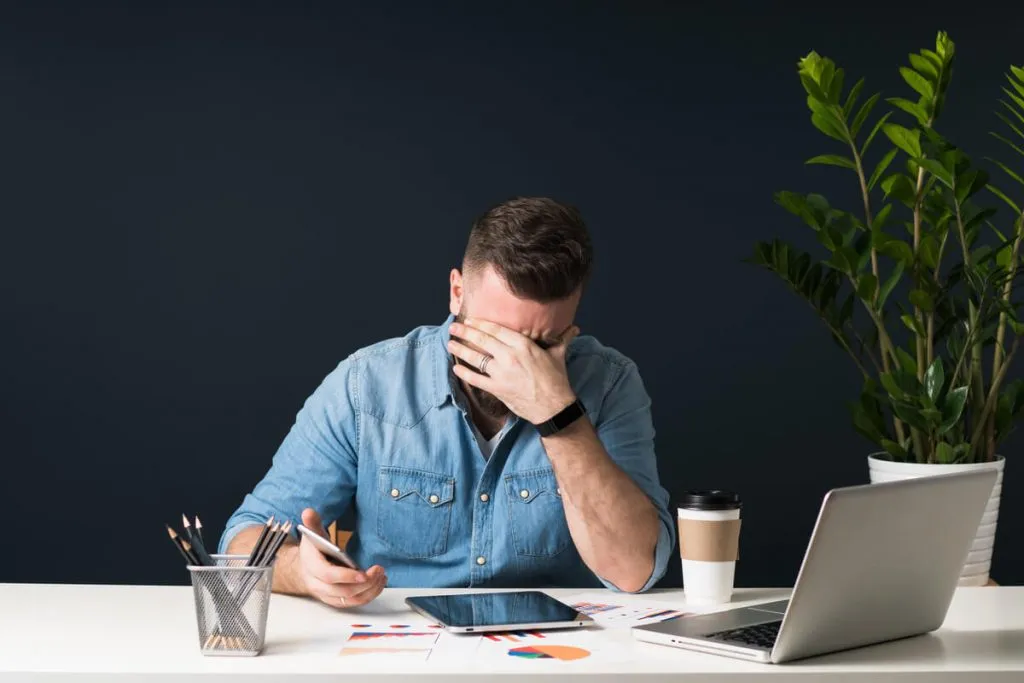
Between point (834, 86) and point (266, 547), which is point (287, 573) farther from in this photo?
point (834, 86)

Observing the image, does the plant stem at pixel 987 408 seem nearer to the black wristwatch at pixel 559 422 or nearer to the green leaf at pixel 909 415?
the green leaf at pixel 909 415

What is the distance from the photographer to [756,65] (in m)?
3.32

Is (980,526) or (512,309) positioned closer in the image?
(512,309)

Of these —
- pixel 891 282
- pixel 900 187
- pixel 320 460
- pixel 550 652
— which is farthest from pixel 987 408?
pixel 550 652

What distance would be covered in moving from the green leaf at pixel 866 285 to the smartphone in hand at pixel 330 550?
1493mm

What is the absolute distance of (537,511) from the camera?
2.00 meters

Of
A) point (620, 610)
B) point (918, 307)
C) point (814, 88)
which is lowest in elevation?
point (620, 610)

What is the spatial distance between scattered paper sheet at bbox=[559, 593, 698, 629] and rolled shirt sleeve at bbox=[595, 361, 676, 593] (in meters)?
0.25

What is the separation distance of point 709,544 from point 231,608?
691 mm

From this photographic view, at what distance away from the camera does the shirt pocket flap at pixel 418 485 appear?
2.01 metres

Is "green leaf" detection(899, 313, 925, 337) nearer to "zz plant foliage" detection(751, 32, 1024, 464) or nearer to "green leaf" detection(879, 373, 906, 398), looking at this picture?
"zz plant foliage" detection(751, 32, 1024, 464)

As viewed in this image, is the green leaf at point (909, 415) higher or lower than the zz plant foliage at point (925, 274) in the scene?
lower

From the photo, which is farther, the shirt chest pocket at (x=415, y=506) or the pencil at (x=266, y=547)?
the shirt chest pocket at (x=415, y=506)

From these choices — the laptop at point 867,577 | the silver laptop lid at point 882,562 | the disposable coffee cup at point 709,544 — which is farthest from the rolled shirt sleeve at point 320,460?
the silver laptop lid at point 882,562
